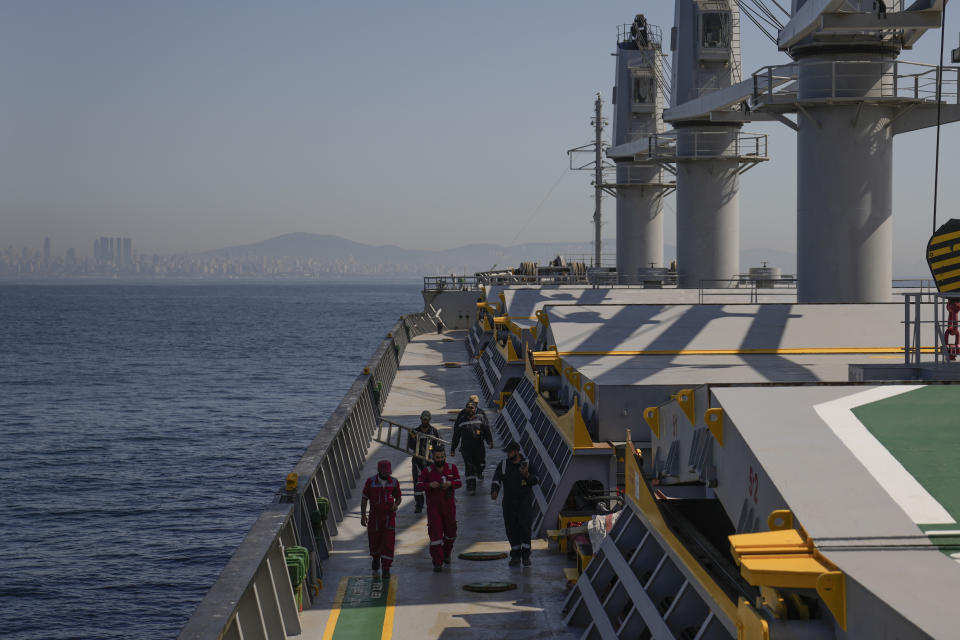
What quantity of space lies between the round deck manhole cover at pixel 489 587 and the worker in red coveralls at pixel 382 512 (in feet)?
3.17

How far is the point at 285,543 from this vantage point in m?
9.87

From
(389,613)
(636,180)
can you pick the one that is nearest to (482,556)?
(389,613)

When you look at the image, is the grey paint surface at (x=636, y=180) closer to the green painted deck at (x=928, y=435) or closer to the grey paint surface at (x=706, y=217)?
the grey paint surface at (x=706, y=217)

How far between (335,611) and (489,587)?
5.34 feet

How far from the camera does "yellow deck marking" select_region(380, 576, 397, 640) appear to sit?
9.02 m

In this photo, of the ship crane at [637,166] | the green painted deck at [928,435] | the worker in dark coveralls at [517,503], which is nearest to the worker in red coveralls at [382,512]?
the worker in dark coveralls at [517,503]

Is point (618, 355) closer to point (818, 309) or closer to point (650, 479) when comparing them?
point (818, 309)

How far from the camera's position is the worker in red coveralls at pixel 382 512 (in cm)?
1054

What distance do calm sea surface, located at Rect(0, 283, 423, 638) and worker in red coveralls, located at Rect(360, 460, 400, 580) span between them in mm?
9638

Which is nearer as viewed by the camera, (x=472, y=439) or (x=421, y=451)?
(x=421, y=451)

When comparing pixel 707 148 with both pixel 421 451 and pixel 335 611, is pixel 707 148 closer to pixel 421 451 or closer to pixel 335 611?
pixel 421 451

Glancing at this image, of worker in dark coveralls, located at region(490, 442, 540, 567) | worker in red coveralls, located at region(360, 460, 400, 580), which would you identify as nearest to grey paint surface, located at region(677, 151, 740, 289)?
worker in dark coveralls, located at region(490, 442, 540, 567)

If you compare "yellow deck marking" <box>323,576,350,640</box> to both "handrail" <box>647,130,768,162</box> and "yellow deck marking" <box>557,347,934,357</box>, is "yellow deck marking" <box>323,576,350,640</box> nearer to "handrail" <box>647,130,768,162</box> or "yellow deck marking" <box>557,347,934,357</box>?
"yellow deck marking" <box>557,347,934,357</box>

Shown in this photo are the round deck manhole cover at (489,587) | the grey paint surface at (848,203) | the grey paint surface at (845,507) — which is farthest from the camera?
the grey paint surface at (848,203)
